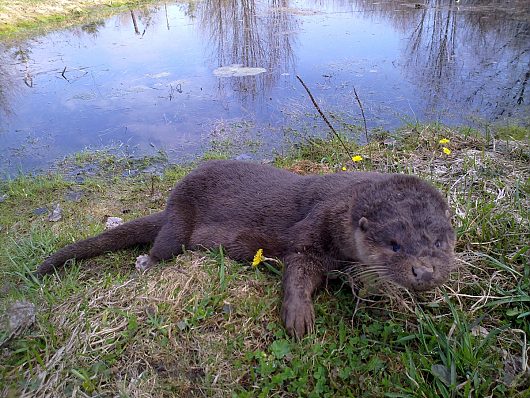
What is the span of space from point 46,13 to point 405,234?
12.9m

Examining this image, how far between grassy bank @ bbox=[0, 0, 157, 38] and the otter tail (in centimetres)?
973

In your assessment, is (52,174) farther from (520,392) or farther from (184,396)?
(520,392)

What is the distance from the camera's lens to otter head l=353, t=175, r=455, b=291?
1969 millimetres

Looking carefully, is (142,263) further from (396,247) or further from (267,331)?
(396,247)

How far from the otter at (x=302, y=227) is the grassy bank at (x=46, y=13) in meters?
9.95

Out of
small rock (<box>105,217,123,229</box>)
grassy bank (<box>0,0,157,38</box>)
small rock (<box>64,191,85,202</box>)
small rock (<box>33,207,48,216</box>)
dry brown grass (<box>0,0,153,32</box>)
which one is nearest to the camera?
small rock (<box>105,217,123,229</box>)

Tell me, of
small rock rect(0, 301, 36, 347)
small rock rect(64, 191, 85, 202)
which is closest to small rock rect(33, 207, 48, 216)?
small rock rect(64, 191, 85, 202)

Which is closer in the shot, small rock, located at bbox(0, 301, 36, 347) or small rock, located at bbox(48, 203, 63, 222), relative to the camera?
small rock, located at bbox(0, 301, 36, 347)

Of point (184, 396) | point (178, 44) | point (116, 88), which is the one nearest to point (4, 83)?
point (116, 88)

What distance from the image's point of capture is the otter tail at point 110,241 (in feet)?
9.93

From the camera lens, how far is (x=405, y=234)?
2062 millimetres

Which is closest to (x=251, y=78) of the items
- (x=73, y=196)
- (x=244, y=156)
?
(x=244, y=156)

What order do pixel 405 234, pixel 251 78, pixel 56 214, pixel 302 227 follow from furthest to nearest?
1. pixel 251 78
2. pixel 56 214
3. pixel 302 227
4. pixel 405 234

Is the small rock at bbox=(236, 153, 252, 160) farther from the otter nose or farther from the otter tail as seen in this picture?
the otter nose
